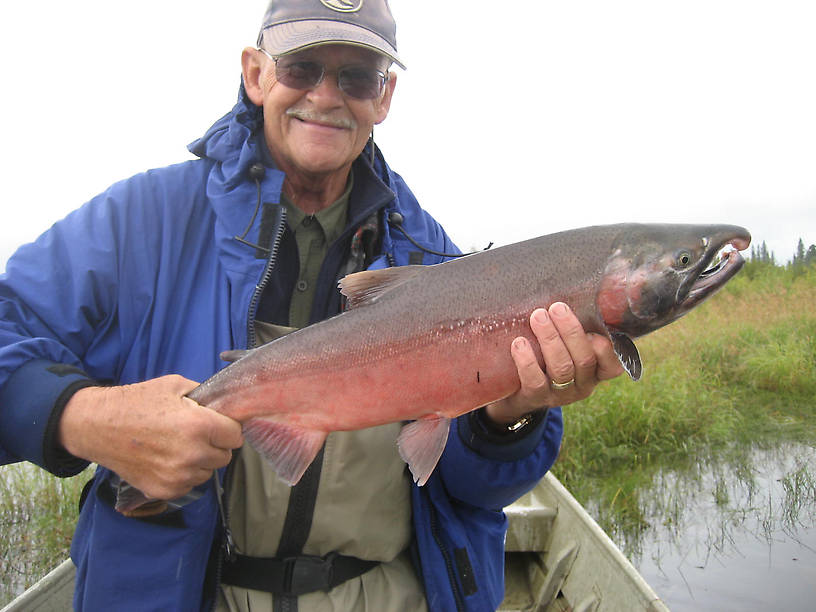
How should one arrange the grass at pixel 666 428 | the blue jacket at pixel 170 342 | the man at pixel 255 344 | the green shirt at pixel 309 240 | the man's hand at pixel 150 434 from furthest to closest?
the grass at pixel 666 428
the green shirt at pixel 309 240
the blue jacket at pixel 170 342
the man at pixel 255 344
the man's hand at pixel 150 434

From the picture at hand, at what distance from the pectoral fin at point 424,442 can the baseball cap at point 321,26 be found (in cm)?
171

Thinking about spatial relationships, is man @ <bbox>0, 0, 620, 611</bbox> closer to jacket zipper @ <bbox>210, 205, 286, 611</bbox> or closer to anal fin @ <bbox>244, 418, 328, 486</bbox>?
jacket zipper @ <bbox>210, 205, 286, 611</bbox>

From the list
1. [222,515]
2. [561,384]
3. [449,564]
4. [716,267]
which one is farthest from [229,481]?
[716,267]

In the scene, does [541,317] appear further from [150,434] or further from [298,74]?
[298,74]

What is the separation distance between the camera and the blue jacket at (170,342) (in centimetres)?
234

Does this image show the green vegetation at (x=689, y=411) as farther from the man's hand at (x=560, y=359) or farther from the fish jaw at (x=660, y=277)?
the fish jaw at (x=660, y=277)

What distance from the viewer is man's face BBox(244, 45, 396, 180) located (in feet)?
9.68

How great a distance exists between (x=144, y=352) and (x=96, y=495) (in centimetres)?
58

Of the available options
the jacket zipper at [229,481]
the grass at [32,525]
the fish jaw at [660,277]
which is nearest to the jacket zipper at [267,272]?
the jacket zipper at [229,481]

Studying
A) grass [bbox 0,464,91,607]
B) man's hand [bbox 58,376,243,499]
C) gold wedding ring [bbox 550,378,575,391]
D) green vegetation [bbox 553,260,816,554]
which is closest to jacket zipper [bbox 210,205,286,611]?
man's hand [bbox 58,376,243,499]

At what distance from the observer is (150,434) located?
212cm

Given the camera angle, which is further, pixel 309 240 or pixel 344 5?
pixel 309 240

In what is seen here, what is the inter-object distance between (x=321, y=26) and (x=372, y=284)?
1.26m

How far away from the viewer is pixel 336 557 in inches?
110
